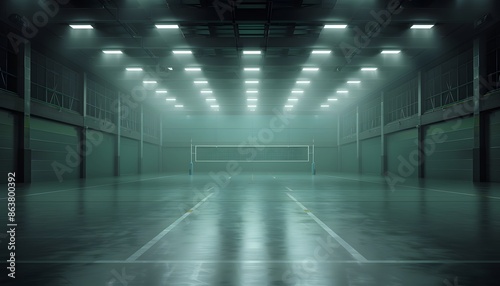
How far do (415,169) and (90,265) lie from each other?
4161 cm

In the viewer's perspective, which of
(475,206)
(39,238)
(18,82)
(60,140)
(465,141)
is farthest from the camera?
(60,140)

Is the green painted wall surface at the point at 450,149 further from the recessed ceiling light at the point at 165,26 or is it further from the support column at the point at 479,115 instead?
the recessed ceiling light at the point at 165,26

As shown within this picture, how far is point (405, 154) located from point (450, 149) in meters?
8.98

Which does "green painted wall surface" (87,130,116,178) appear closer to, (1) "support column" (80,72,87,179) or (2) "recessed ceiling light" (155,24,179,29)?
(1) "support column" (80,72,87,179)

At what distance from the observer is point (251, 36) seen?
3161 cm

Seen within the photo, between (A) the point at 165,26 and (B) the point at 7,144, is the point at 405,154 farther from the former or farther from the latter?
(B) the point at 7,144

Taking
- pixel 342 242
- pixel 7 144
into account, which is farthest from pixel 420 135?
pixel 342 242

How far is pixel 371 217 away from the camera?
1230cm

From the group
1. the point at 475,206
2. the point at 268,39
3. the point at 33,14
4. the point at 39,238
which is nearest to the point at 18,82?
the point at 33,14

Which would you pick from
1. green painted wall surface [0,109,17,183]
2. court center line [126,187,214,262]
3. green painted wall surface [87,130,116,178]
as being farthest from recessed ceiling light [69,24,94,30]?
court center line [126,187,214,262]

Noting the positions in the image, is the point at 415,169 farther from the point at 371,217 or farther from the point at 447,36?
the point at 371,217

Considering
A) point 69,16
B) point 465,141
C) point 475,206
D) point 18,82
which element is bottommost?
point 475,206

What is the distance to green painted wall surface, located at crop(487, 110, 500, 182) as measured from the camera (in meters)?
31.0

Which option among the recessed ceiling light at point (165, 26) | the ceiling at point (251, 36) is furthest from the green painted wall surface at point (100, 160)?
the recessed ceiling light at point (165, 26)
